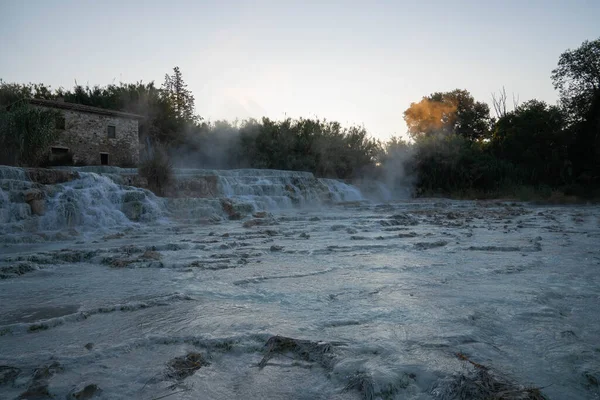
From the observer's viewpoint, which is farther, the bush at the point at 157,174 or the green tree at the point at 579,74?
the green tree at the point at 579,74

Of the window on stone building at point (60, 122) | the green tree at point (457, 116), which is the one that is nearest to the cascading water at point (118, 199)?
the window on stone building at point (60, 122)

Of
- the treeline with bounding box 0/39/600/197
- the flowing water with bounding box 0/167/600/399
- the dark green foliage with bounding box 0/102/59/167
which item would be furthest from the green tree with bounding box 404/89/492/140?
the flowing water with bounding box 0/167/600/399

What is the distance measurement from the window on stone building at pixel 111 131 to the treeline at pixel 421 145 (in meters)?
2.25

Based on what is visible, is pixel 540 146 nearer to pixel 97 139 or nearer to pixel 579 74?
pixel 579 74

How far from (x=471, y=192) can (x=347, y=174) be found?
7992 mm

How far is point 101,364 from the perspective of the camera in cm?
140

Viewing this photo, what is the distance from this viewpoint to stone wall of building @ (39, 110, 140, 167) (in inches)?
766

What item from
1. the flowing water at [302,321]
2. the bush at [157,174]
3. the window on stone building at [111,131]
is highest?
the window on stone building at [111,131]

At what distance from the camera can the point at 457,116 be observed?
3822 cm

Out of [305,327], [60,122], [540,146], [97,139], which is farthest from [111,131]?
[305,327]

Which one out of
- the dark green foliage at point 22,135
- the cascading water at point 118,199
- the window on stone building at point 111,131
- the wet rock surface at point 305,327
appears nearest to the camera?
the wet rock surface at point 305,327

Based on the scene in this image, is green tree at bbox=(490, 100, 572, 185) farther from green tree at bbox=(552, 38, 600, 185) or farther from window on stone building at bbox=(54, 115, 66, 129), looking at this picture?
window on stone building at bbox=(54, 115, 66, 129)

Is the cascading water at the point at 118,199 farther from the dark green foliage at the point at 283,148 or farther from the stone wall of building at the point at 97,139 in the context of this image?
the dark green foliage at the point at 283,148

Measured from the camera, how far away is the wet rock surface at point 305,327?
123 cm
